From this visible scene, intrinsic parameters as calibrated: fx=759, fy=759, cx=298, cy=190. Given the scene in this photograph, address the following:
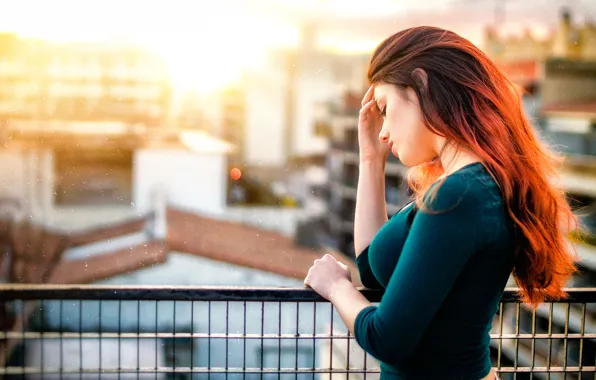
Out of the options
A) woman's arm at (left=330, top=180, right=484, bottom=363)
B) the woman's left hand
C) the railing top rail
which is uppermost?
woman's arm at (left=330, top=180, right=484, bottom=363)

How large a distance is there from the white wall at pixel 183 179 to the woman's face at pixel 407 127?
1489 centimetres

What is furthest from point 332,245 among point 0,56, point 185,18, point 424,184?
point 424,184

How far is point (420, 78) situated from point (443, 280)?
25cm

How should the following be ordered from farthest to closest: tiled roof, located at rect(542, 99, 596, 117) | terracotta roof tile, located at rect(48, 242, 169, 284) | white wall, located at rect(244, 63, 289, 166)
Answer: white wall, located at rect(244, 63, 289, 166) → tiled roof, located at rect(542, 99, 596, 117) → terracotta roof tile, located at rect(48, 242, 169, 284)

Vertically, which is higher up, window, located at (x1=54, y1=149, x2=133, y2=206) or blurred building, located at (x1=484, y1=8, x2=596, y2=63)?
blurred building, located at (x1=484, y1=8, x2=596, y2=63)

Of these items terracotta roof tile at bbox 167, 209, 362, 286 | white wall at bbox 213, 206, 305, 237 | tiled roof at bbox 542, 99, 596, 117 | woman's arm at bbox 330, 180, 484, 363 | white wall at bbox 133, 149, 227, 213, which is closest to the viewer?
woman's arm at bbox 330, 180, 484, 363

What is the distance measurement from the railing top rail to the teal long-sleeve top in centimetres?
32

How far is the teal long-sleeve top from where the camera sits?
87cm

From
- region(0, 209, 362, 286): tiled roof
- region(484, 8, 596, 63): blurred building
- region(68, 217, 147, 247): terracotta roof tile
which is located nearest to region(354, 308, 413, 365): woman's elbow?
region(0, 209, 362, 286): tiled roof

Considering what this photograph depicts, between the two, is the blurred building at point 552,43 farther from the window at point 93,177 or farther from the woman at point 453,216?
the woman at point 453,216

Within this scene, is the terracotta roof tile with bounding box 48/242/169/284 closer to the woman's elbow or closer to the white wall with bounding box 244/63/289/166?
the woman's elbow

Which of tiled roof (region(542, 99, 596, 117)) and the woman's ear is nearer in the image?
the woman's ear

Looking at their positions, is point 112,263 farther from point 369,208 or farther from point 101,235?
point 369,208

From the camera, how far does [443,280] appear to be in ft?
2.87
